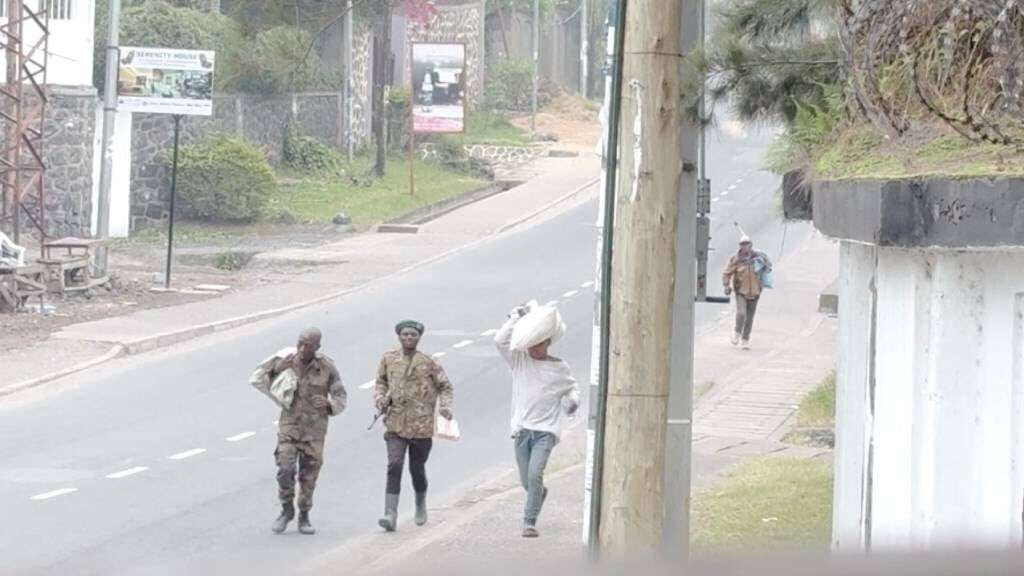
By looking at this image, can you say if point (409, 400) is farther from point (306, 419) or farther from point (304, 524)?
point (304, 524)

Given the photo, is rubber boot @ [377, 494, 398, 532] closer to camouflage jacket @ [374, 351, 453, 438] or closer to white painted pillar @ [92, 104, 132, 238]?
camouflage jacket @ [374, 351, 453, 438]

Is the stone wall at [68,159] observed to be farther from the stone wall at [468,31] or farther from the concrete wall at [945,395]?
the concrete wall at [945,395]

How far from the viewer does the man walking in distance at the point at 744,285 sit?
73.9ft

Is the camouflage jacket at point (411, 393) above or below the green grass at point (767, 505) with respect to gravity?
above

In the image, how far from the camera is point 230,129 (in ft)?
133

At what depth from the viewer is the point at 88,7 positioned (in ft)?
108

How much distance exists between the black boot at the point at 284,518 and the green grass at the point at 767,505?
9.40ft

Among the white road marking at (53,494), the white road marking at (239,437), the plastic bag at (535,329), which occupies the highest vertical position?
the plastic bag at (535,329)

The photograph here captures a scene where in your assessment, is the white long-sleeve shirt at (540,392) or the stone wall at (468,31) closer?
the white long-sleeve shirt at (540,392)

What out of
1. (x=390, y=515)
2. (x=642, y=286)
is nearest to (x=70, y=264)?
(x=390, y=515)

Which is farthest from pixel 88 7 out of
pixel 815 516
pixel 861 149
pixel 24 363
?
pixel 861 149

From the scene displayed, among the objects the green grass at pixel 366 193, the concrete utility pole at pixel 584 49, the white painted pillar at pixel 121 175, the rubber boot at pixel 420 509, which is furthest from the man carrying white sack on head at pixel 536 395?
the concrete utility pole at pixel 584 49

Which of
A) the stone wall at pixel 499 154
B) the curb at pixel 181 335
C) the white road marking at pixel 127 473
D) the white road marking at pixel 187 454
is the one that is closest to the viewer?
the white road marking at pixel 127 473

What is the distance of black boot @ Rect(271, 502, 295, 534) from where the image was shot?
1188 centimetres
